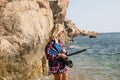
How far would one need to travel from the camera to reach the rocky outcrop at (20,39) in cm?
1273

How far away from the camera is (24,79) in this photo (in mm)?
13594

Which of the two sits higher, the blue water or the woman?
the woman

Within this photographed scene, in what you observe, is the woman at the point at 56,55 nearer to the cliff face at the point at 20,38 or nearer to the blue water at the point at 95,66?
the blue water at the point at 95,66

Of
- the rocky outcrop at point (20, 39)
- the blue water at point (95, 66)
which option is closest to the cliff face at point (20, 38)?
the rocky outcrop at point (20, 39)

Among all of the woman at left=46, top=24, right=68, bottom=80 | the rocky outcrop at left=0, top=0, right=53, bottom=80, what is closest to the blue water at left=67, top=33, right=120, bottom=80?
the rocky outcrop at left=0, top=0, right=53, bottom=80

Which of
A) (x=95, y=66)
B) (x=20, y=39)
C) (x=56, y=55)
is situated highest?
(x=20, y=39)

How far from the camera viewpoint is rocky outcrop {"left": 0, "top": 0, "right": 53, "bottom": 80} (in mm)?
12727

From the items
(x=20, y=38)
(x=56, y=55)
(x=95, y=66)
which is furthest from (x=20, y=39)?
(x=95, y=66)

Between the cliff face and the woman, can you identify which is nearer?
the woman

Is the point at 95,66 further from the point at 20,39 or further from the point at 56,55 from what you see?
the point at 56,55

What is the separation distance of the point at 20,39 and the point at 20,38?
0.16 ft

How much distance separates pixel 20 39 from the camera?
1302 cm

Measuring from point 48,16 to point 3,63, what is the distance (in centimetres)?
557

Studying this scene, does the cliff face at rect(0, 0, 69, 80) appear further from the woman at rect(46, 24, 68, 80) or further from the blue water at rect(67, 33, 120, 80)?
the woman at rect(46, 24, 68, 80)
